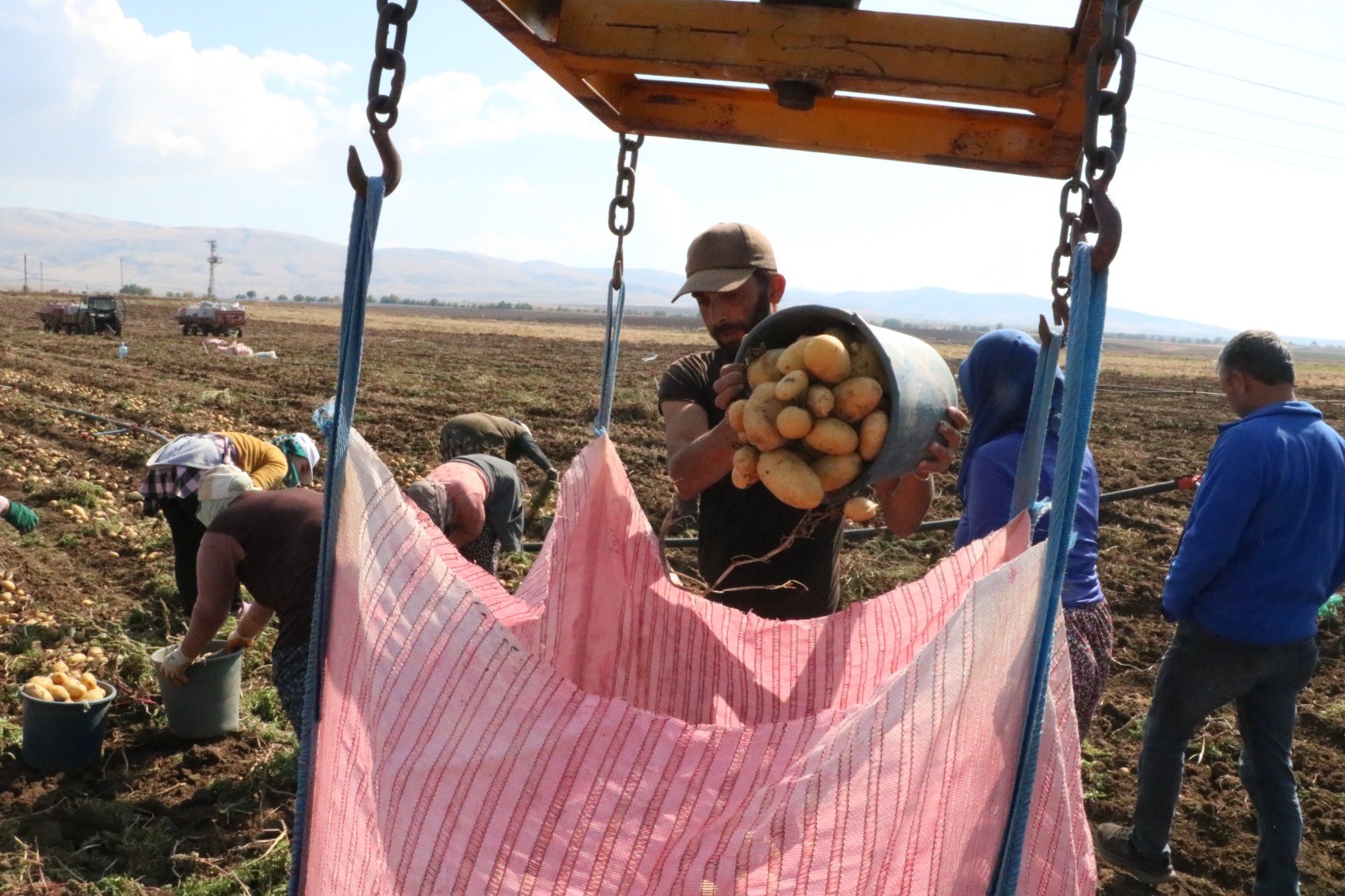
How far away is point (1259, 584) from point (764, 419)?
188 centimetres

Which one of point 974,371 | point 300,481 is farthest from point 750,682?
point 300,481

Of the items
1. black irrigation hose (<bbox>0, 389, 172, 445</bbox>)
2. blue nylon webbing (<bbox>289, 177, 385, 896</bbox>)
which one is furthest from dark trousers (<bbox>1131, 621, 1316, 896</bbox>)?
black irrigation hose (<bbox>0, 389, 172, 445</bbox>)

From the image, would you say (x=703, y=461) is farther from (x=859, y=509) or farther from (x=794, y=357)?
(x=794, y=357)

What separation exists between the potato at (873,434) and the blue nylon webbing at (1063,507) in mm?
425

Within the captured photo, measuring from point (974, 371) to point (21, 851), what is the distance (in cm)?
319

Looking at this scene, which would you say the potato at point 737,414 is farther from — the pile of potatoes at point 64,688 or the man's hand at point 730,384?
the pile of potatoes at point 64,688

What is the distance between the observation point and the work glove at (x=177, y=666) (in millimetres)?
3932

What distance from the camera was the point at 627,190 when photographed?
7.82ft

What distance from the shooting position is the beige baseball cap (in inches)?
93.2

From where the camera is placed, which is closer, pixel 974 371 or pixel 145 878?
pixel 974 371

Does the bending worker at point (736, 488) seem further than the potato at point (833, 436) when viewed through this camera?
Yes

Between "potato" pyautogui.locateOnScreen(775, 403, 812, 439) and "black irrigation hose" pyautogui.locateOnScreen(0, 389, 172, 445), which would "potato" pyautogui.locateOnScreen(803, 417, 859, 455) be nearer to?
"potato" pyautogui.locateOnScreen(775, 403, 812, 439)

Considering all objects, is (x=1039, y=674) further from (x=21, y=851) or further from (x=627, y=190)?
(x=21, y=851)

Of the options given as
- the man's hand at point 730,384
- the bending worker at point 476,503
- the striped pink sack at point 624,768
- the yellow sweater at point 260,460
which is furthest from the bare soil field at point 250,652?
the man's hand at point 730,384
